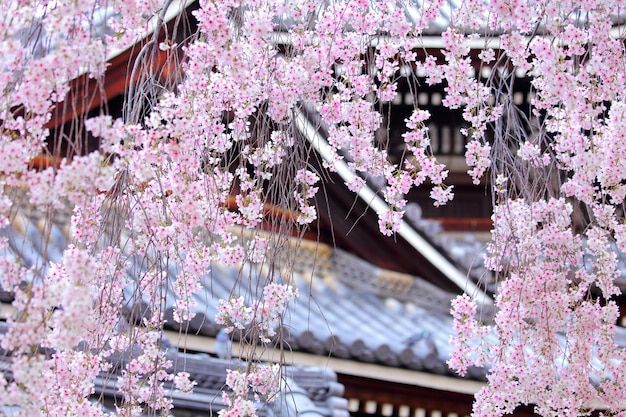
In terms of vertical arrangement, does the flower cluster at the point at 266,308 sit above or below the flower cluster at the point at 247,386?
above

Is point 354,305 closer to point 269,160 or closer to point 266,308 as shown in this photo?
point 269,160

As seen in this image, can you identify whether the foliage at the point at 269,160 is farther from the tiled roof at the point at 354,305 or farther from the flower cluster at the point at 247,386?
the tiled roof at the point at 354,305

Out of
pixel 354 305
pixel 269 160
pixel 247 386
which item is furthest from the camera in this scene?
pixel 354 305

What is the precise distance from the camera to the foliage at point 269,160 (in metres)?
2.56

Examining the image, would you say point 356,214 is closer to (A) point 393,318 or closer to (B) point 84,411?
(A) point 393,318

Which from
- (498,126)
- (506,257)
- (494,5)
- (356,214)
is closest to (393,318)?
(356,214)

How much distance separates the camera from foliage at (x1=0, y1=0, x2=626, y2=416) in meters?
2.56

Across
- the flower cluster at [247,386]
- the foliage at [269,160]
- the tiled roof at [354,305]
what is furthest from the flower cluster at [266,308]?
the tiled roof at [354,305]

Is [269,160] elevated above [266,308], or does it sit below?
above

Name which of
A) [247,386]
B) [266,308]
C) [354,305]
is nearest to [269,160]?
[266,308]

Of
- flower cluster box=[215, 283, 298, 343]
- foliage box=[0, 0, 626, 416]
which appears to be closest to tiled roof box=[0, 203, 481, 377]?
foliage box=[0, 0, 626, 416]

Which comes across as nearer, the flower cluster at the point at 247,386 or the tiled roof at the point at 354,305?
the flower cluster at the point at 247,386

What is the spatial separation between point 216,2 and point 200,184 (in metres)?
0.56

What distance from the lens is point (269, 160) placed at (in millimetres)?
3285
